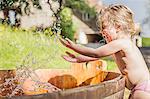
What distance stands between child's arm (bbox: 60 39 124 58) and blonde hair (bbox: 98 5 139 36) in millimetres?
191

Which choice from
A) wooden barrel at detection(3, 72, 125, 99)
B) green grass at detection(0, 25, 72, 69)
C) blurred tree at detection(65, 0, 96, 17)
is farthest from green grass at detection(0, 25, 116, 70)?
blurred tree at detection(65, 0, 96, 17)

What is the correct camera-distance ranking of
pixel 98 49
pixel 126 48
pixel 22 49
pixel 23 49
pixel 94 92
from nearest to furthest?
pixel 94 92, pixel 98 49, pixel 126 48, pixel 23 49, pixel 22 49

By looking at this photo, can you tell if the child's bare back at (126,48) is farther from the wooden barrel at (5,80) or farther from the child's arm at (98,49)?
the wooden barrel at (5,80)

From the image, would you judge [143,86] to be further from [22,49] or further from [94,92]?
[22,49]

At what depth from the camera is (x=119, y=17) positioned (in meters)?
3.79

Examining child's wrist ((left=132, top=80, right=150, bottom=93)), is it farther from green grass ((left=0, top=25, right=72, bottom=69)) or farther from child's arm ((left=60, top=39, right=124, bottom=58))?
green grass ((left=0, top=25, right=72, bottom=69))

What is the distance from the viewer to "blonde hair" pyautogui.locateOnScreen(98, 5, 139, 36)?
3785 millimetres

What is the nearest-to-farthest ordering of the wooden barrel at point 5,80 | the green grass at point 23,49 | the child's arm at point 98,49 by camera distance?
1. the child's arm at point 98,49
2. the wooden barrel at point 5,80
3. the green grass at point 23,49

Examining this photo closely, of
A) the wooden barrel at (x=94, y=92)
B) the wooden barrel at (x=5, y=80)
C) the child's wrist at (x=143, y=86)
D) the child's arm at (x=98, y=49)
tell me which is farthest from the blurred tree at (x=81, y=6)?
the wooden barrel at (x=94, y=92)

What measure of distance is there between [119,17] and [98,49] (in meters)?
0.42

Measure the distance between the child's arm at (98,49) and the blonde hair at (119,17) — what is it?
19cm

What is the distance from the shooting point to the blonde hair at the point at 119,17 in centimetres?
379

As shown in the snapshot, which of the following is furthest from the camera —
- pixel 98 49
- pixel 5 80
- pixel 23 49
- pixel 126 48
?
pixel 23 49

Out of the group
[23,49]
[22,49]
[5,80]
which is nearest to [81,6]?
[22,49]
